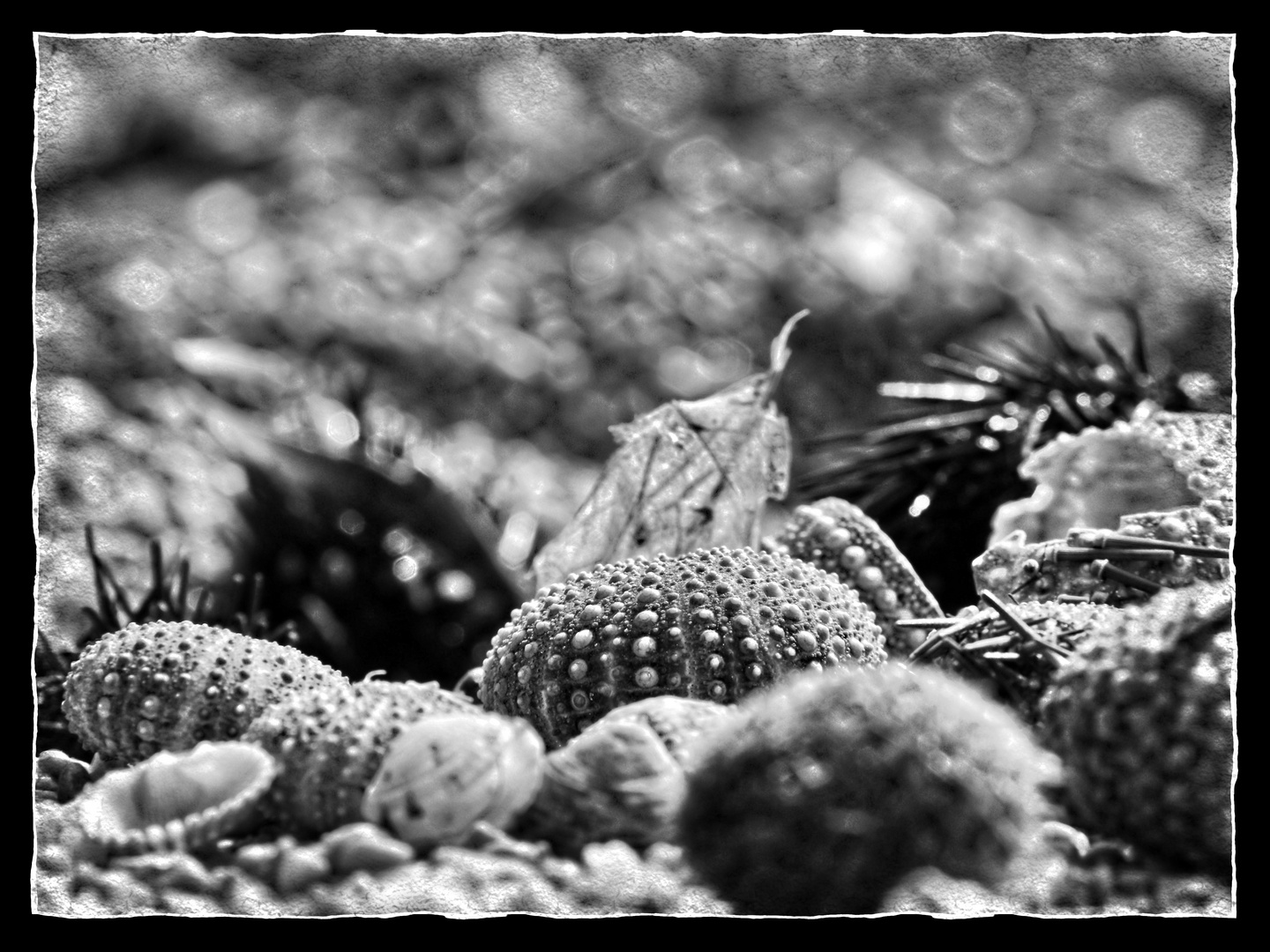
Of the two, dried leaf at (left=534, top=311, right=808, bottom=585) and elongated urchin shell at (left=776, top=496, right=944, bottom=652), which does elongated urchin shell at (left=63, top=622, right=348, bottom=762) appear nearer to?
dried leaf at (left=534, top=311, right=808, bottom=585)

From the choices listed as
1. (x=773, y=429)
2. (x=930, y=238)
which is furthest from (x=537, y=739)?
(x=930, y=238)

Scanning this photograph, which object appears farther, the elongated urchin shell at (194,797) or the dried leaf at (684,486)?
the dried leaf at (684,486)

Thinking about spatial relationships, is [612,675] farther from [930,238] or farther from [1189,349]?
[930,238]

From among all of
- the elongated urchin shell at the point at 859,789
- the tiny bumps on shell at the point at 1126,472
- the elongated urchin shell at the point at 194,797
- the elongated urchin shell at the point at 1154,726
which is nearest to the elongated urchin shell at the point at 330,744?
the elongated urchin shell at the point at 194,797

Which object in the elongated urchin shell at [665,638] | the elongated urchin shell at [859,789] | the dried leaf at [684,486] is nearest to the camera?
the elongated urchin shell at [859,789]

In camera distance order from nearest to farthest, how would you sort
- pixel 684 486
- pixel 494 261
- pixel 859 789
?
pixel 859 789 → pixel 684 486 → pixel 494 261

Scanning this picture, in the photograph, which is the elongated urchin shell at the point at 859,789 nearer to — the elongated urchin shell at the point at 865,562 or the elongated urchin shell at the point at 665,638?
the elongated urchin shell at the point at 665,638

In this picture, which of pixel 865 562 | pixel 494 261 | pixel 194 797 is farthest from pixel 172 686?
pixel 494 261

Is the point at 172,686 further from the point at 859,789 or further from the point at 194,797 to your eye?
the point at 859,789
